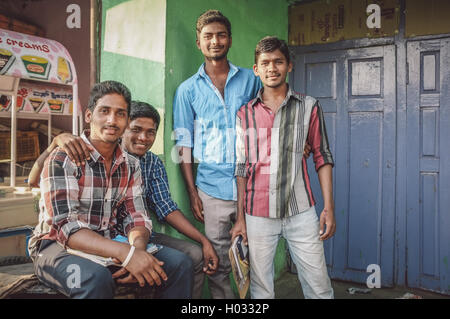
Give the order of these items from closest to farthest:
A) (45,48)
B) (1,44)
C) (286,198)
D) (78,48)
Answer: (286,198), (1,44), (45,48), (78,48)

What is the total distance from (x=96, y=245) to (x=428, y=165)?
297 centimetres

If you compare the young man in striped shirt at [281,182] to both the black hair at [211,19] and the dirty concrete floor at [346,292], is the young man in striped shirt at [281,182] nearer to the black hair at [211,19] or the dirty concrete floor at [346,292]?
the black hair at [211,19]

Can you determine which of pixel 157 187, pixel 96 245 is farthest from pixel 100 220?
pixel 157 187

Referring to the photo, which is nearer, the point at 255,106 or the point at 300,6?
the point at 255,106

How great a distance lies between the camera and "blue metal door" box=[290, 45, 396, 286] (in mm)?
3574

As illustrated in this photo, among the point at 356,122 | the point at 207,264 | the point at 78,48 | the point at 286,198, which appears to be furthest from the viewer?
the point at 78,48

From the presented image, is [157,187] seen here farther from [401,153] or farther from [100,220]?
[401,153]

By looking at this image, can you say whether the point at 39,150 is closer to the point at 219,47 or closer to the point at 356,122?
the point at 219,47

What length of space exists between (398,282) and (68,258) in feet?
10.1

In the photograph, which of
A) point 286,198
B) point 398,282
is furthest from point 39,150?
point 398,282

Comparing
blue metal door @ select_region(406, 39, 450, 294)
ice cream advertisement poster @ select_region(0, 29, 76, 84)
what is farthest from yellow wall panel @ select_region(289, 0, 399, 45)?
ice cream advertisement poster @ select_region(0, 29, 76, 84)

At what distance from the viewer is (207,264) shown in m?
2.35

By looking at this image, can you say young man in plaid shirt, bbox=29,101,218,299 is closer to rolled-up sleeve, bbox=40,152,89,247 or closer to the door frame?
rolled-up sleeve, bbox=40,152,89,247
